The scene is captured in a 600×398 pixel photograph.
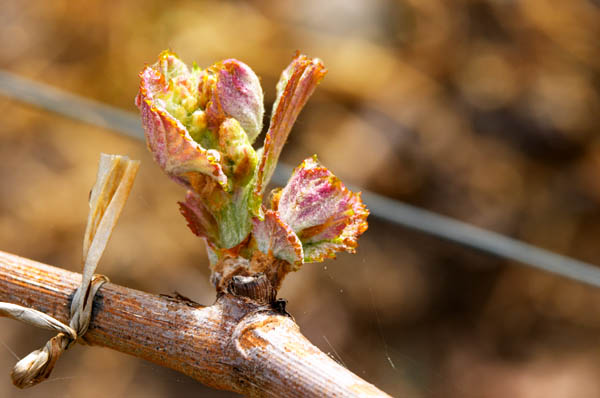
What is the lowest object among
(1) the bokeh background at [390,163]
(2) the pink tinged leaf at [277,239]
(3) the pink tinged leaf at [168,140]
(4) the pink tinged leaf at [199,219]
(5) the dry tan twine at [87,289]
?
(1) the bokeh background at [390,163]

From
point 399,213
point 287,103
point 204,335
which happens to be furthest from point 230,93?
point 399,213

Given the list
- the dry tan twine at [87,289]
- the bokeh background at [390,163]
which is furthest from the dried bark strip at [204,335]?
the bokeh background at [390,163]

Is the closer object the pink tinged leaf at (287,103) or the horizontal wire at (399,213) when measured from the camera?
the pink tinged leaf at (287,103)

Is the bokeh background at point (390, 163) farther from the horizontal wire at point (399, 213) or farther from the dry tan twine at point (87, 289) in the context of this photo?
the dry tan twine at point (87, 289)

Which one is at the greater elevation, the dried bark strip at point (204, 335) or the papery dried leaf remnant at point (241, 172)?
the papery dried leaf remnant at point (241, 172)

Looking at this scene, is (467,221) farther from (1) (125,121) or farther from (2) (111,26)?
→ (2) (111,26)

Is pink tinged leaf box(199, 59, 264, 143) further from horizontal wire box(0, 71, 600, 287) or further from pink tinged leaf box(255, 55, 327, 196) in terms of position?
horizontal wire box(0, 71, 600, 287)

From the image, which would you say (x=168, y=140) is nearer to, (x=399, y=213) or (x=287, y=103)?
(x=287, y=103)
